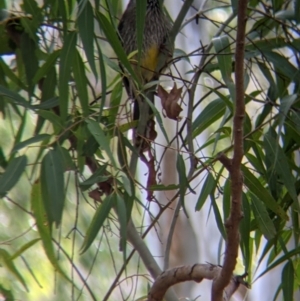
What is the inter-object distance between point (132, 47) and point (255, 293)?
104 cm

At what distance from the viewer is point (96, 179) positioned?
0.89 meters

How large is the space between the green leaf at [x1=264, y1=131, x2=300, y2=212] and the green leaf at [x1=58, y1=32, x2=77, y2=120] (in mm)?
296

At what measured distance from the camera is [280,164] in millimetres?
964

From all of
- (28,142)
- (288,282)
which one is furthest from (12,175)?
(288,282)

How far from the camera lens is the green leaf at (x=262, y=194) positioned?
966 millimetres

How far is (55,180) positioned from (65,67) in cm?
15

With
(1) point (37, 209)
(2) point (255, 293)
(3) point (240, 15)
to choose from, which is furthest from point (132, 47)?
(2) point (255, 293)

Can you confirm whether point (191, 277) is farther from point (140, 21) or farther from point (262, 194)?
point (140, 21)

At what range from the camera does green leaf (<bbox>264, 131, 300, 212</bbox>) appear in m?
0.95

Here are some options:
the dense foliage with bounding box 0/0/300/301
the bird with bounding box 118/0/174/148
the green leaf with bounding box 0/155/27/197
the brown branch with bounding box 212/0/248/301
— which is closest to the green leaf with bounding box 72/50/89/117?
the dense foliage with bounding box 0/0/300/301

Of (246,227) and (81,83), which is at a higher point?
(81,83)

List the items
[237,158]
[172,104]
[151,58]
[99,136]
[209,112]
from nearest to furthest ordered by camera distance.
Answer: [237,158] → [99,136] → [172,104] → [209,112] → [151,58]

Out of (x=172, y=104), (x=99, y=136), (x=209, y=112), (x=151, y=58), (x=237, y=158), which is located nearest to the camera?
(x=237, y=158)

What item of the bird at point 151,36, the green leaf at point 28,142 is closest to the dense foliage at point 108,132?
the green leaf at point 28,142
